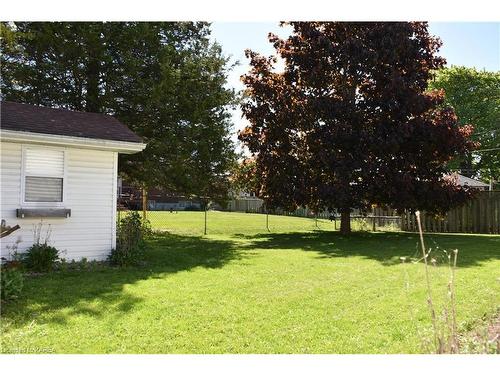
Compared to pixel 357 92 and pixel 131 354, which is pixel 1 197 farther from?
pixel 357 92

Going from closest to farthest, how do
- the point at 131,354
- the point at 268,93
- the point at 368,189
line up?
the point at 131,354
the point at 368,189
the point at 268,93

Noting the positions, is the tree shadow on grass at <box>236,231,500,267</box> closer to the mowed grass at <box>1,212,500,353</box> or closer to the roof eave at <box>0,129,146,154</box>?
the mowed grass at <box>1,212,500,353</box>

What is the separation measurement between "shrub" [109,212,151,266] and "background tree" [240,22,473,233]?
622cm

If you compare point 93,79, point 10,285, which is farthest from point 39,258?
point 93,79

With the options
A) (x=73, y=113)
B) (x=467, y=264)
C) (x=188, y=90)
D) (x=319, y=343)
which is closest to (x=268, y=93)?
(x=188, y=90)

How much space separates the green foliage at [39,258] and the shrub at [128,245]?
4.14 ft

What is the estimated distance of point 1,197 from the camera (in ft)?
26.5

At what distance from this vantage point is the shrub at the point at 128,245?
354 inches

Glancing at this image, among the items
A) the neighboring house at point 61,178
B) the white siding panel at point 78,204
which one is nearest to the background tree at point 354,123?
the neighboring house at point 61,178

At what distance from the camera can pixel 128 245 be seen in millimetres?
9352

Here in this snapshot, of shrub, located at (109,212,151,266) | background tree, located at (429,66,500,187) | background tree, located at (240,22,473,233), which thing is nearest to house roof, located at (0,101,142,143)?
shrub, located at (109,212,151,266)

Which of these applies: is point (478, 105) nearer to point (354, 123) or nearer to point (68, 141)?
point (354, 123)

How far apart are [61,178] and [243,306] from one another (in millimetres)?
5021
